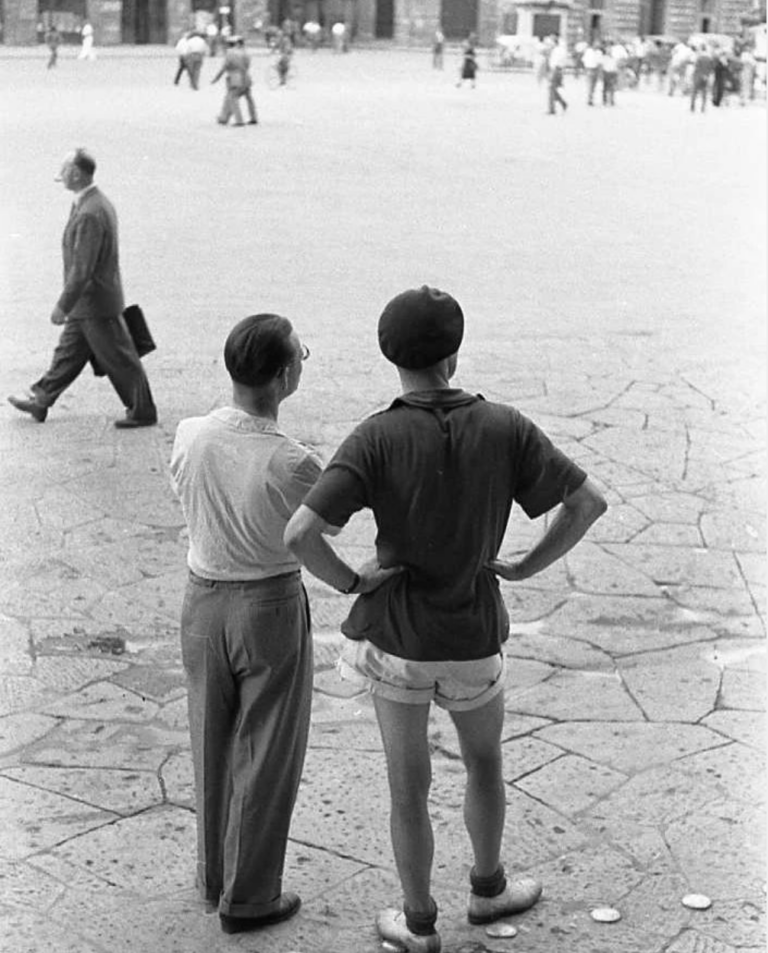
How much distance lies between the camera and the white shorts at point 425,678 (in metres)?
3.97

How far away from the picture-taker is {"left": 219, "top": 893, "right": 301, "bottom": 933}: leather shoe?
4.32m

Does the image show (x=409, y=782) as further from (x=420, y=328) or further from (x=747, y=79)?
(x=747, y=79)

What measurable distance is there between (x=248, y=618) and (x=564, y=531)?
0.81 m

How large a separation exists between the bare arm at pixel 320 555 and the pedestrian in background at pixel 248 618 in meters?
0.23

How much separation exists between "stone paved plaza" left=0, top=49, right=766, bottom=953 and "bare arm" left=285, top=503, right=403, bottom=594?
1.01 m

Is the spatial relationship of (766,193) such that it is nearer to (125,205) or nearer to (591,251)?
(591,251)

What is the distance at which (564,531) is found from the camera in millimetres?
3971

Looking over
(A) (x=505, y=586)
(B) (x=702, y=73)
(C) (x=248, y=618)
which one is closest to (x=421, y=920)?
(C) (x=248, y=618)

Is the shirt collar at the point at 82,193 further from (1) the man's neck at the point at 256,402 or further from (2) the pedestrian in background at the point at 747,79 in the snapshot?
(2) the pedestrian in background at the point at 747,79

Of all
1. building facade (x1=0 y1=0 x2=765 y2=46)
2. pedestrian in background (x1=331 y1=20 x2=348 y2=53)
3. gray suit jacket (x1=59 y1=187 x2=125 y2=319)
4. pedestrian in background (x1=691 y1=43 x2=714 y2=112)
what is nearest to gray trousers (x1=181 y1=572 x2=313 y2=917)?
gray suit jacket (x1=59 y1=187 x2=125 y2=319)

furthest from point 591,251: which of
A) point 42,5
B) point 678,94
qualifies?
point 42,5

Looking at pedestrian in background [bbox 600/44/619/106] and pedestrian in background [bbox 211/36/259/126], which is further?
pedestrian in background [bbox 600/44/619/106]

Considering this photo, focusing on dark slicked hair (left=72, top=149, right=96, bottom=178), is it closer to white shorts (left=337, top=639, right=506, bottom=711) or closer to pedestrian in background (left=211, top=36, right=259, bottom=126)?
white shorts (left=337, top=639, right=506, bottom=711)

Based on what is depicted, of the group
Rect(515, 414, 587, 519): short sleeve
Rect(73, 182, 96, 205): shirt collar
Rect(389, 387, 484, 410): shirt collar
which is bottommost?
Rect(73, 182, 96, 205): shirt collar
